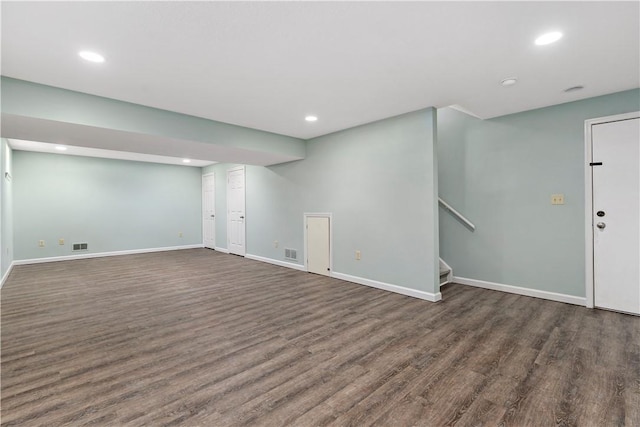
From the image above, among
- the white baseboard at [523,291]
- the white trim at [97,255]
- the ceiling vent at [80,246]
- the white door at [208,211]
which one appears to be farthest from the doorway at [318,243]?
the ceiling vent at [80,246]

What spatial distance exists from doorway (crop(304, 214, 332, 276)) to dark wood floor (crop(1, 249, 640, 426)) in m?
1.12

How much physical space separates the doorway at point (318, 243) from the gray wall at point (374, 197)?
0.14 meters

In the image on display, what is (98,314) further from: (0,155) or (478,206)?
(478,206)

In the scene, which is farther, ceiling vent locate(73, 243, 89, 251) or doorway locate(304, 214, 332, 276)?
ceiling vent locate(73, 243, 89, 251)

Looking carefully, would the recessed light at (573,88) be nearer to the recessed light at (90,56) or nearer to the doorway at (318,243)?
the doorway at (318,243)

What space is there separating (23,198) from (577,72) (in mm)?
9870

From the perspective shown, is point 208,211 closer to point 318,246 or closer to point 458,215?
point 318,246

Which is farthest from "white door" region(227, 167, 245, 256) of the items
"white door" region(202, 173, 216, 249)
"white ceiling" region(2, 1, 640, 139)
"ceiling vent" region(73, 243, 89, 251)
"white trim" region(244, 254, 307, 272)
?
"white ceiling" region(2, 1, 640, 139)

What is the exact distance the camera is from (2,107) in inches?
107

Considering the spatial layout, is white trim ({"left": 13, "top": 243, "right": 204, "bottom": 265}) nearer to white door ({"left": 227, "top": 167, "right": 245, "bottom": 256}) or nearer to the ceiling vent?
the ceiling vent

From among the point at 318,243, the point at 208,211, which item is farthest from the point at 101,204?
the point at 318,243

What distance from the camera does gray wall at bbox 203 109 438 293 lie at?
381 centimetres

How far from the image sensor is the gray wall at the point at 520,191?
356 cm

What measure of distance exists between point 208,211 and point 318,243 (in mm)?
4881
